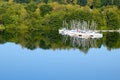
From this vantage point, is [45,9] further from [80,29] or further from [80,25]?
[80,29]

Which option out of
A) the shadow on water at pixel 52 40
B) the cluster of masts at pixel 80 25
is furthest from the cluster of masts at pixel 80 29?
the shadow on water at pixel 52 40

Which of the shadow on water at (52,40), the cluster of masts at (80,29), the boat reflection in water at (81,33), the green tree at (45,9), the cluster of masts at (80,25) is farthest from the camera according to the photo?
the green tree at (45,9)

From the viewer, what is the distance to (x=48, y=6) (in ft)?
154

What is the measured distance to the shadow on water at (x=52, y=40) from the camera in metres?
35.1

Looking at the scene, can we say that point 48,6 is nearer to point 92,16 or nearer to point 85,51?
point 92,16

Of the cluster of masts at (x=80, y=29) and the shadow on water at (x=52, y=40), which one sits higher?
the shadow on water at (x=52, y=40)

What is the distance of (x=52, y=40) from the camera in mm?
37375

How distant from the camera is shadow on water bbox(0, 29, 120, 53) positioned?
35.1 meters

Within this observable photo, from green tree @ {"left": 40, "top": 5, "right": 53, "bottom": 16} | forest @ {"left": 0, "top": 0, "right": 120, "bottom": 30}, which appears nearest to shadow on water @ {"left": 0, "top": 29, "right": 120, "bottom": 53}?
forest @ {"left": 0, "top": 0, "right": 120, "bottom": 30}

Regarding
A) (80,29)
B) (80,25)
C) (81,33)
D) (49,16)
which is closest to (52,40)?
(81,33)

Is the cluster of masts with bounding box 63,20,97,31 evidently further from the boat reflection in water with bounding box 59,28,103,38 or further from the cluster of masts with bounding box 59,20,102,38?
the boat reflection in water with bounding box 59,28,103,38

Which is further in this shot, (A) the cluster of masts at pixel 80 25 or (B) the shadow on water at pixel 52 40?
(A) the cluster of masts at pixel 80 25

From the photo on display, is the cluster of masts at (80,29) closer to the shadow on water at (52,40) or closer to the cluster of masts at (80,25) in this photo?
the cluster of masts at (80,25)

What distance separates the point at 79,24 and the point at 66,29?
1.28m
